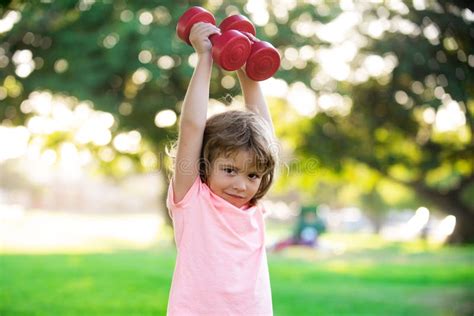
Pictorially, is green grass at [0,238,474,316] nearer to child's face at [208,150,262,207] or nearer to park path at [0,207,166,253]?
park path at [0,207,166,253]

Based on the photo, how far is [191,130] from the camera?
142 cm

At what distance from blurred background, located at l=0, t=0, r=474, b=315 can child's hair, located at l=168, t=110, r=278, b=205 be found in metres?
1.61

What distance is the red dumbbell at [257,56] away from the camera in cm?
155

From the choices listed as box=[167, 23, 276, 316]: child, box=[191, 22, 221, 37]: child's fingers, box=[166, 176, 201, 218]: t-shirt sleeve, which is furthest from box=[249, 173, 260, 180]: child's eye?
box=[191, 22, 221, 37]: child's fingers

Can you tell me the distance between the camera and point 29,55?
5.29m

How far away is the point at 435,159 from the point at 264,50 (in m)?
7.22

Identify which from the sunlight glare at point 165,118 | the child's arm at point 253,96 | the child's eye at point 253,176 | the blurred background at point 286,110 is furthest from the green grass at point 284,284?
the child's eye at point 253,176

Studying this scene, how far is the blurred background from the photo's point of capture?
4871mm

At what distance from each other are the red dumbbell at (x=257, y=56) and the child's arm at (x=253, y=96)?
0.05 metres

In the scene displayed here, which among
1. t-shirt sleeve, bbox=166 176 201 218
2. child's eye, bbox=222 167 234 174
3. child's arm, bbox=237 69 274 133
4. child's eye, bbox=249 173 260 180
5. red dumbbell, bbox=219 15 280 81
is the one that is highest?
red dumbbell, bbox=219 15 280 81

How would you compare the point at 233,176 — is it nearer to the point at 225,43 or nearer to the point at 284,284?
the point at 225,43

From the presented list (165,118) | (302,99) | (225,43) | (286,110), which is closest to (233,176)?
(225,43)

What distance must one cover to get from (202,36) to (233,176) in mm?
327

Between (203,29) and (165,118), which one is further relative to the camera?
(165,118)
